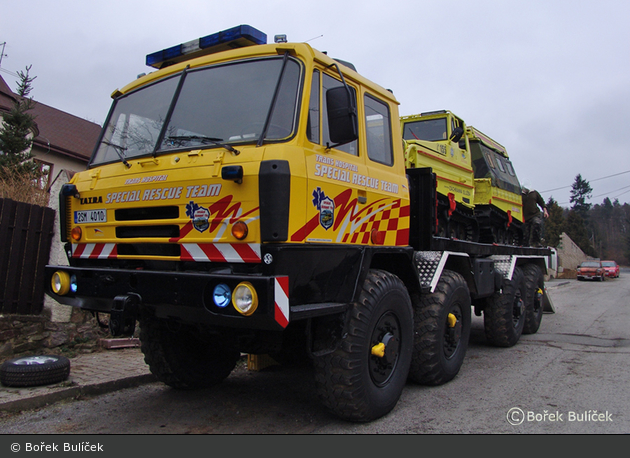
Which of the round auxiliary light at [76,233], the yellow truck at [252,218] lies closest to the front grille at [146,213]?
the yellow truck at [252,218]

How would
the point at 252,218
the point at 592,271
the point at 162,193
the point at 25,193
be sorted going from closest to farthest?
the point at 252,218 → the point at 162,193 → the point at 25,193 → the point at 592,271

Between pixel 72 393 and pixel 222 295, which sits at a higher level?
pixel 222 295

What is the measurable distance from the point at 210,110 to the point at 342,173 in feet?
3.76

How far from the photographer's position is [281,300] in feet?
10.0

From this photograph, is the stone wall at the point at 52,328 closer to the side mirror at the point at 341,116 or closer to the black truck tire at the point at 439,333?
the black truck tire at the point at 439,333

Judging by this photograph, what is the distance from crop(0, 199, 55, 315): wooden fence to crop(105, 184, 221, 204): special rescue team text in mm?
2803

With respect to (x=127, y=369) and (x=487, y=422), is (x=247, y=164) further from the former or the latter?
(x=127, y=369)

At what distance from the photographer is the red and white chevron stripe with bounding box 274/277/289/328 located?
9.87 feet

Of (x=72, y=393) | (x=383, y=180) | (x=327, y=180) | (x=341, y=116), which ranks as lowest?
(x=72, y=393)

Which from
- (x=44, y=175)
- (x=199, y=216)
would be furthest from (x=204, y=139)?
(x=44, y=175)

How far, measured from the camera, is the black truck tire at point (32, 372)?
15.2ft

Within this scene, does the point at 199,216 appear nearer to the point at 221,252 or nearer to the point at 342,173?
the point at 221,252

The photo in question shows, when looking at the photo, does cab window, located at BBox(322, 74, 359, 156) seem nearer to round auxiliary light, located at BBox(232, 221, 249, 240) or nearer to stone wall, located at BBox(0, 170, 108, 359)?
round auxiliary light, located at BBox(232, 221, 249, 240)

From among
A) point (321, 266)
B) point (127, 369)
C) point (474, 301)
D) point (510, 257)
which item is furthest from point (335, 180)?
point (510, 257)
